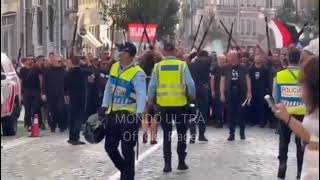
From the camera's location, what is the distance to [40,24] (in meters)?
52.0

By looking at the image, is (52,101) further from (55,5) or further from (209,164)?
(55,5)

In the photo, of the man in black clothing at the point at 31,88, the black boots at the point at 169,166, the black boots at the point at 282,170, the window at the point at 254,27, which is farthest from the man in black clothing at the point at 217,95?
the window at the point at 254,27

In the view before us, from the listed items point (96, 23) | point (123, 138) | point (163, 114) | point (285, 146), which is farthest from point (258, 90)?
point (96, 23)

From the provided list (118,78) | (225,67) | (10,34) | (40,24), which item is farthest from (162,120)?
(40,24)

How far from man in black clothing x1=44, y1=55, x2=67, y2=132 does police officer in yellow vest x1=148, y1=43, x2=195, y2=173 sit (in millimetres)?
9015

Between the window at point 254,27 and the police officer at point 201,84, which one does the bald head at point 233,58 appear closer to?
the police officer at point 201,84

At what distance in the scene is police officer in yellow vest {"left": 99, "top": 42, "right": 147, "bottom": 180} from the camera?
11.6 m

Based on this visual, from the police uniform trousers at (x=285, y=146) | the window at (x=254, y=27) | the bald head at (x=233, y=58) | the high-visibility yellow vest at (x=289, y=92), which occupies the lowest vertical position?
the window at (x=254, y=27)

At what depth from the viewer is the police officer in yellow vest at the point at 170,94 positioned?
1411 cm

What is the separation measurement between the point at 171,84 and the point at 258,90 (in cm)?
1015

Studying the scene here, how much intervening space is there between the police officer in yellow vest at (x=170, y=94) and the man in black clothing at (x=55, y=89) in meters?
9.01

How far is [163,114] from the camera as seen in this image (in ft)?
46.3

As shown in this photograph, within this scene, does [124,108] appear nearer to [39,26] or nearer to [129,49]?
[129,49]

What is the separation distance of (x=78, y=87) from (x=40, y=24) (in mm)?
33400
